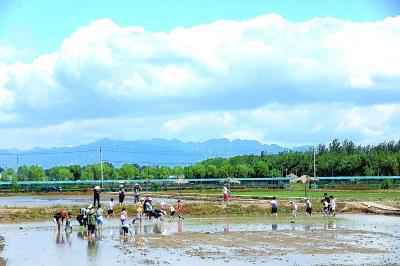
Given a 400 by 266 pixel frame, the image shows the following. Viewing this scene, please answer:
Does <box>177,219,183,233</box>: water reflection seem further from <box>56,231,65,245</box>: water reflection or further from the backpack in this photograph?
<box>56,231,65,245</box>: water reflection

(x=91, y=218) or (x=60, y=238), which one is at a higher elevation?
(x=91, y=218)

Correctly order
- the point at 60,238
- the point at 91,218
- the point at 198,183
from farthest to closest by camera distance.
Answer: the point at 198,183
the point at 91,218
the point at 60,238

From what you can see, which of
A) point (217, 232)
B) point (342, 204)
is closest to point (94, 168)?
point (342, 204)

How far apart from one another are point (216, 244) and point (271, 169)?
4466 inches

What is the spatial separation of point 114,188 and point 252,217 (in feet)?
197

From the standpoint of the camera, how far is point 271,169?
148 meters

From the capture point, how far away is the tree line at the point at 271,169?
431 ft

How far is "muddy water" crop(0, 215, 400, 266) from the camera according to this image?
96.5 ft

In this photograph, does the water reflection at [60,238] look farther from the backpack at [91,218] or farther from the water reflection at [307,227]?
the water reflection at [307,227]

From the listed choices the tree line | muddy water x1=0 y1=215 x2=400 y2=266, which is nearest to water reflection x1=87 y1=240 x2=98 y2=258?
muddy water x1=0 y1=215 x2=400 y2=266

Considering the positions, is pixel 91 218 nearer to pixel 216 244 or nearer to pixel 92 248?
pixel 92 248

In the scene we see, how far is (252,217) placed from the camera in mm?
53938

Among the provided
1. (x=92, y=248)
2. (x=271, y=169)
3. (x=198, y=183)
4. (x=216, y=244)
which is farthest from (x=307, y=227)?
(x=271, y=169)

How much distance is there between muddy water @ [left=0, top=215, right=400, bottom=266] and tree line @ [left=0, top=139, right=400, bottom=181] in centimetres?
8469
